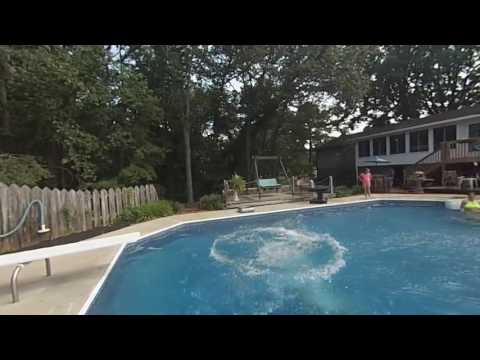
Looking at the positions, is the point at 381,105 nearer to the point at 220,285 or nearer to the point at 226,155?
the point at 226,155

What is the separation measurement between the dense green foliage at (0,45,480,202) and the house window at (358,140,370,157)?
268 centimetres

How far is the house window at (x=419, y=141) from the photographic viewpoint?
16531 mm

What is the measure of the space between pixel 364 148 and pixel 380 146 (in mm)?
1240

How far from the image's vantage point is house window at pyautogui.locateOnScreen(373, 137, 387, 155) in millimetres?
19075

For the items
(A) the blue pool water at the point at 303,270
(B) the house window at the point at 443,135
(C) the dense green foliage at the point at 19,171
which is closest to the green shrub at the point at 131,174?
(C) the dense green foliage at the point at 19,171

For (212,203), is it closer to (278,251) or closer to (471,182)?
(278,251)

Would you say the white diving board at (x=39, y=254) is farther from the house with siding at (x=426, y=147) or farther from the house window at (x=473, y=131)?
the house window at (x=473, y=131)

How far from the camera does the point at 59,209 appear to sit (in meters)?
7.20

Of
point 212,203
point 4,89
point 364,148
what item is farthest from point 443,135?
point 4,89

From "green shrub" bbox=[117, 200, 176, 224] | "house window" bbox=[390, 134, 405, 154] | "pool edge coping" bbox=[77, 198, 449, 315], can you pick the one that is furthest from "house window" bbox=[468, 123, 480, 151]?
"green shrub" bbox=[117, 200, 176, 224]

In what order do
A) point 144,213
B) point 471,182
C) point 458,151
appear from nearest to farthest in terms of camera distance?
1. point 144,213
2. point 471,182
3. point 458,151

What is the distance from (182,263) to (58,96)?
838 cm

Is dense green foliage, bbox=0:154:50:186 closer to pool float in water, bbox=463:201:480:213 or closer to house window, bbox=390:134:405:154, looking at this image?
pool float in water, bbox=463:201:480:213

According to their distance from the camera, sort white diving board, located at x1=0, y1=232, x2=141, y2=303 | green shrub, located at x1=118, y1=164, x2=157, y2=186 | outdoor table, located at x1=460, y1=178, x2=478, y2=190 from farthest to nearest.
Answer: outdoor table, located at x1=460, y1=178, x2=478, y2=190 → green shrub, located at x1=118, y1=164, x2=157, y2=186 → white diving board, located at x1=0, y1=232, x2=141, y2=303
